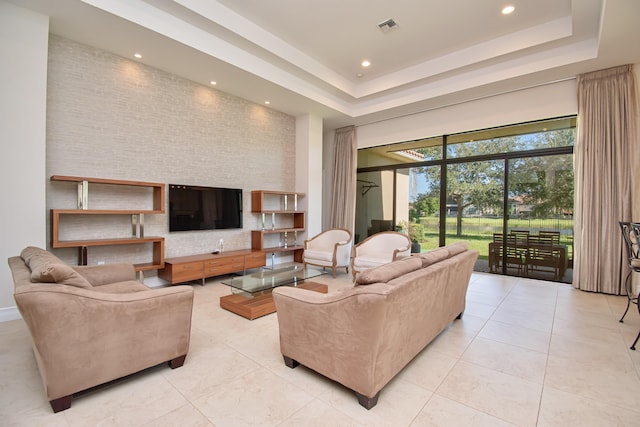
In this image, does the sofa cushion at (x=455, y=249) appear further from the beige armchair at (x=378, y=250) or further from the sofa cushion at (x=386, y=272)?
the beige armchair at (x=378, y=250)

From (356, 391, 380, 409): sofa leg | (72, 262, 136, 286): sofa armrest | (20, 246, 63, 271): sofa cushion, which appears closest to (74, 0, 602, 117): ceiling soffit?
(20, 246, 63, 271): sofa cushion

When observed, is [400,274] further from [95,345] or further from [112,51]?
[112,51]

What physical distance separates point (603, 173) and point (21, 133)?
7.43m

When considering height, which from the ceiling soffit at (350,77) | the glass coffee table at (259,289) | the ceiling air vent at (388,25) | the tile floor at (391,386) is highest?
the ceiling air vent at (388,25)

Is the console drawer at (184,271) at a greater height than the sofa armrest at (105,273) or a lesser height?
lesser

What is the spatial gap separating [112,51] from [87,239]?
253 centimetres

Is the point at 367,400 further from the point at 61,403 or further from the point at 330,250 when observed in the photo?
the point at 330,250

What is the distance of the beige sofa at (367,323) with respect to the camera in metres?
1.69

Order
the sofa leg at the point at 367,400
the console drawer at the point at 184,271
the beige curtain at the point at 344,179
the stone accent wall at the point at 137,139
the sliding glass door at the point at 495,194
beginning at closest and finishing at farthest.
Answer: the sofa leg at the point at 367,400
the stone accent wall at the point at 137,139
the console drawer at the point at 184,271
the sliding glass door at the point at 495,194
the beige curtain at the point at 344,179

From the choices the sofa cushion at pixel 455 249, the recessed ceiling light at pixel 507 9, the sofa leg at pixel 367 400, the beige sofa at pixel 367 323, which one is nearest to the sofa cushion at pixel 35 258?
the beige sofa at pixel 367 323

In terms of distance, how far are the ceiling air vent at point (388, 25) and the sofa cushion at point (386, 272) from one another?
3501mm

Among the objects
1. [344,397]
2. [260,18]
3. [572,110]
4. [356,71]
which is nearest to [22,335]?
[344,397]

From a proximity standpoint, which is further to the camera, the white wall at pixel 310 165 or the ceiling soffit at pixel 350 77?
→ the white wall at pixel 310 165

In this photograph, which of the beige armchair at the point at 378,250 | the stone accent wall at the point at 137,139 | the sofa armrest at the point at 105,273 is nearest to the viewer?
the sofa armrest at the point at 105,273
